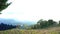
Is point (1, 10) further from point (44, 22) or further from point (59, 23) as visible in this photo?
point (59, 23)

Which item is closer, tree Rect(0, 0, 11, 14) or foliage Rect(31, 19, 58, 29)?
tree Rect(0, 0, 11, 14)

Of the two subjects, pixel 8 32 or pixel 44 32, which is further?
pixel 44 32

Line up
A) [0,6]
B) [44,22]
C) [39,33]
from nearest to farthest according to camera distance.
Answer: [39,33], [0,6], [44,22]

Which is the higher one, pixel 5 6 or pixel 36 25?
pixel 5 6

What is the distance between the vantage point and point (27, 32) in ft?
33.5

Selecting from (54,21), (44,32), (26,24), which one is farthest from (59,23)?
(44,32)

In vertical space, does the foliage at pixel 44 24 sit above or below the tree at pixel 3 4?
below

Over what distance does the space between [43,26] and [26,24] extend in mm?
1557

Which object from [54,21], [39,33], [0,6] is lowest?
[39,33]

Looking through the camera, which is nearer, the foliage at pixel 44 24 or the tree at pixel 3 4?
the tree at pixel 3 4

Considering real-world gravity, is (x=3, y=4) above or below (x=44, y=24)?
above

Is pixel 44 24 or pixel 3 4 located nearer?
pixel 3 4

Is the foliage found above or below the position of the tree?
below

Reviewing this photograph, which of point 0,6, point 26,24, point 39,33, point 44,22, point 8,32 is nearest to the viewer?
point 8,32
